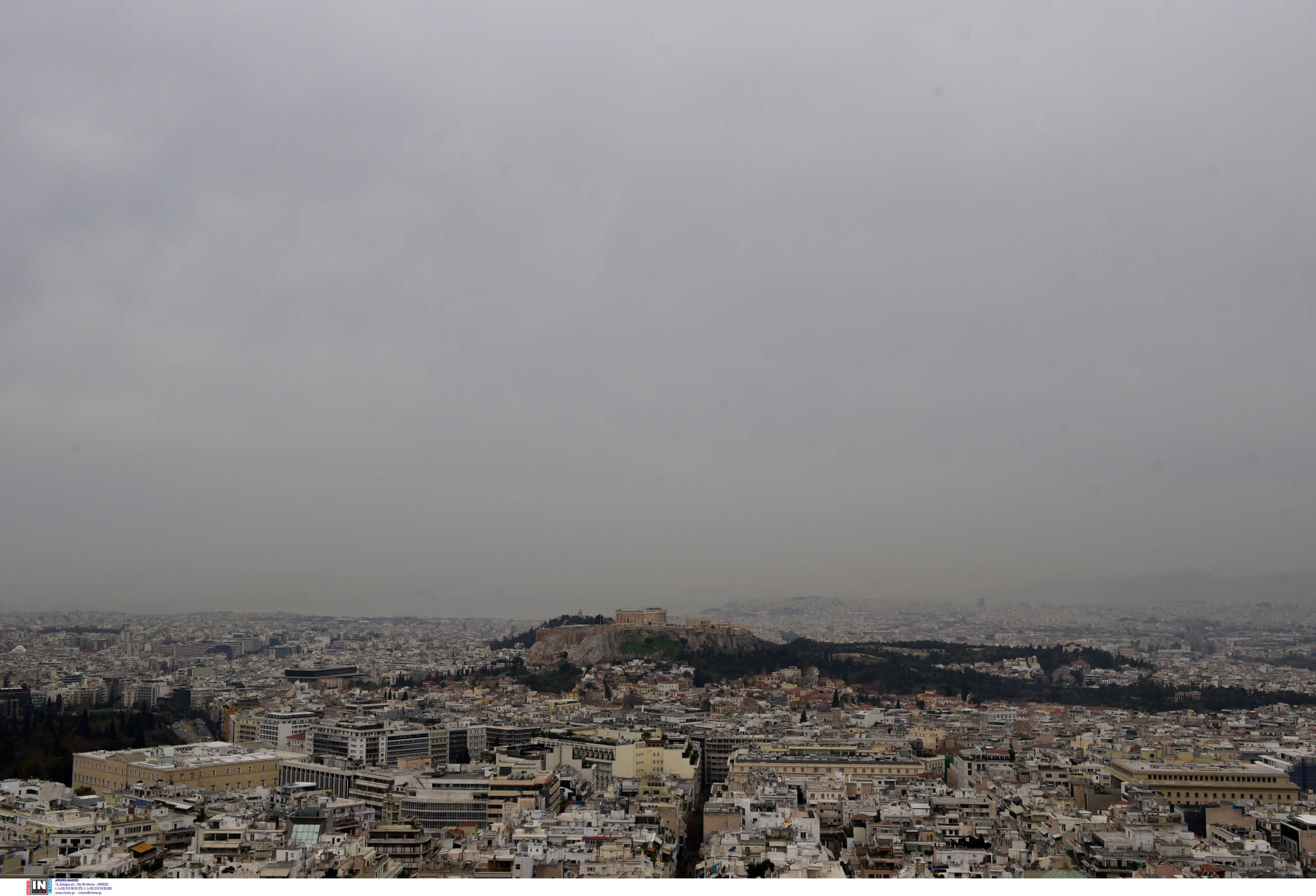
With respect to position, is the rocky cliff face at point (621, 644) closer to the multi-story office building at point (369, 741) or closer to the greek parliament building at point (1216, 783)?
the multi-story office building at point (369, 741)

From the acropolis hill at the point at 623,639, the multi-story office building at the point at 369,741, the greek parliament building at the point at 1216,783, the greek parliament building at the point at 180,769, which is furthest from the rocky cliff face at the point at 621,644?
the greek parliament building at the point at 1216,783

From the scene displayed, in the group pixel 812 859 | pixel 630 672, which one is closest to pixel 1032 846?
pixel 812 859

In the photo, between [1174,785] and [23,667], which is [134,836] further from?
[23,667]

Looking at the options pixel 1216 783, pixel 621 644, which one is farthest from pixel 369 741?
pixel 621 644

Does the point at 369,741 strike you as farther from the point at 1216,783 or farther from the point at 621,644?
the point at 621,644

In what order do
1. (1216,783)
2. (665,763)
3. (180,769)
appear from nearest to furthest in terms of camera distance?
(1216,783)
(180,769)
(665,763)
